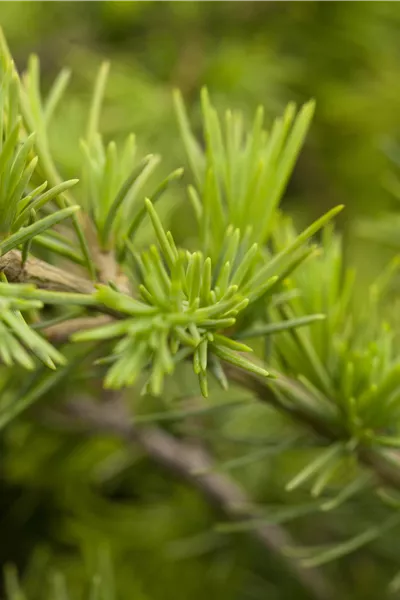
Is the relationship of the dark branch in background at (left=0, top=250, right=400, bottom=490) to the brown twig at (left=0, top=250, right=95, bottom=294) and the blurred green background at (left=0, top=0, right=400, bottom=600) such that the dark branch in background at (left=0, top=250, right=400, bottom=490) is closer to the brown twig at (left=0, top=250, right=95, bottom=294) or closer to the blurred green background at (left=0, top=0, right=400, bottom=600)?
the brown twig at (left=0, top=250, right=95, bottom=294)

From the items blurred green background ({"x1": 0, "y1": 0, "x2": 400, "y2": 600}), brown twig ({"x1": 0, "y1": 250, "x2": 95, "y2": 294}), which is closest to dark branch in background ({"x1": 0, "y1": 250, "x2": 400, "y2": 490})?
brown twig ({"x1": 0, "y1": 250, "x2": 95, "y2": 294})

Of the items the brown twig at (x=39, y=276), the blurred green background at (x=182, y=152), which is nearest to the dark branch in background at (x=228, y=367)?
the brown twig at (x=39, y=276)

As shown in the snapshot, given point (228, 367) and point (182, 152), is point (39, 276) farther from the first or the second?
point (182, 152)

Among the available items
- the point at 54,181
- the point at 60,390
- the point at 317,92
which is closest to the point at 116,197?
the point at 54,181

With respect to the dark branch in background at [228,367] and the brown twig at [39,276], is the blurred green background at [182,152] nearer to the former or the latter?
the dark branch in background at [228,367]

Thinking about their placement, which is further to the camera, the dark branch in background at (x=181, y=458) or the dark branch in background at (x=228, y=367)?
the dark branch in background at (x=181, y=458)

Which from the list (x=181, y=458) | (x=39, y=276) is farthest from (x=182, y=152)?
(x=39, y=276)
